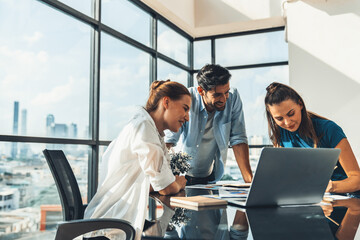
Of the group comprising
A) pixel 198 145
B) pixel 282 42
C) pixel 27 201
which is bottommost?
pixel 27 201

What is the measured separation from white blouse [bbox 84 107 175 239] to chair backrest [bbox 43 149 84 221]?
14 centimetres

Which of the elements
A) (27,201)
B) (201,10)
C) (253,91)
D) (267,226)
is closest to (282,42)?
(253,91)

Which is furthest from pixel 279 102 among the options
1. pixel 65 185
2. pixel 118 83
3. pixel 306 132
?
pixel 118 83

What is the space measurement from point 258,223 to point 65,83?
2846mm

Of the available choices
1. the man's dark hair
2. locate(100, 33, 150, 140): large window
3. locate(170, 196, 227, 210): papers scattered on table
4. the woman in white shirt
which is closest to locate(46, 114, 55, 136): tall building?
locate(100, 33, 150, 140): large window

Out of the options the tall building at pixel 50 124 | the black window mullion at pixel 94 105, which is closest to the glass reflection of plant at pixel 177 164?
the tall building at pixel 50 124

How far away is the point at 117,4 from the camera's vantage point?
439 cm

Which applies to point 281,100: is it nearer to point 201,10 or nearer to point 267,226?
point 267,226

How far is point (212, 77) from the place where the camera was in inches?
95.1

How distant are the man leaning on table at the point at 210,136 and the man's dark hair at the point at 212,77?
6 centimetres

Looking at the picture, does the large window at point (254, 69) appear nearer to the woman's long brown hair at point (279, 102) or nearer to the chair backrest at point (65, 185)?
the woman's long brown hair at point (279, 102)

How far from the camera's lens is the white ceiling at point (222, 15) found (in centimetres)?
542

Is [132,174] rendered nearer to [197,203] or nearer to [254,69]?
[197,203]

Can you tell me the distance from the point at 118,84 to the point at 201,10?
2.24 metres
